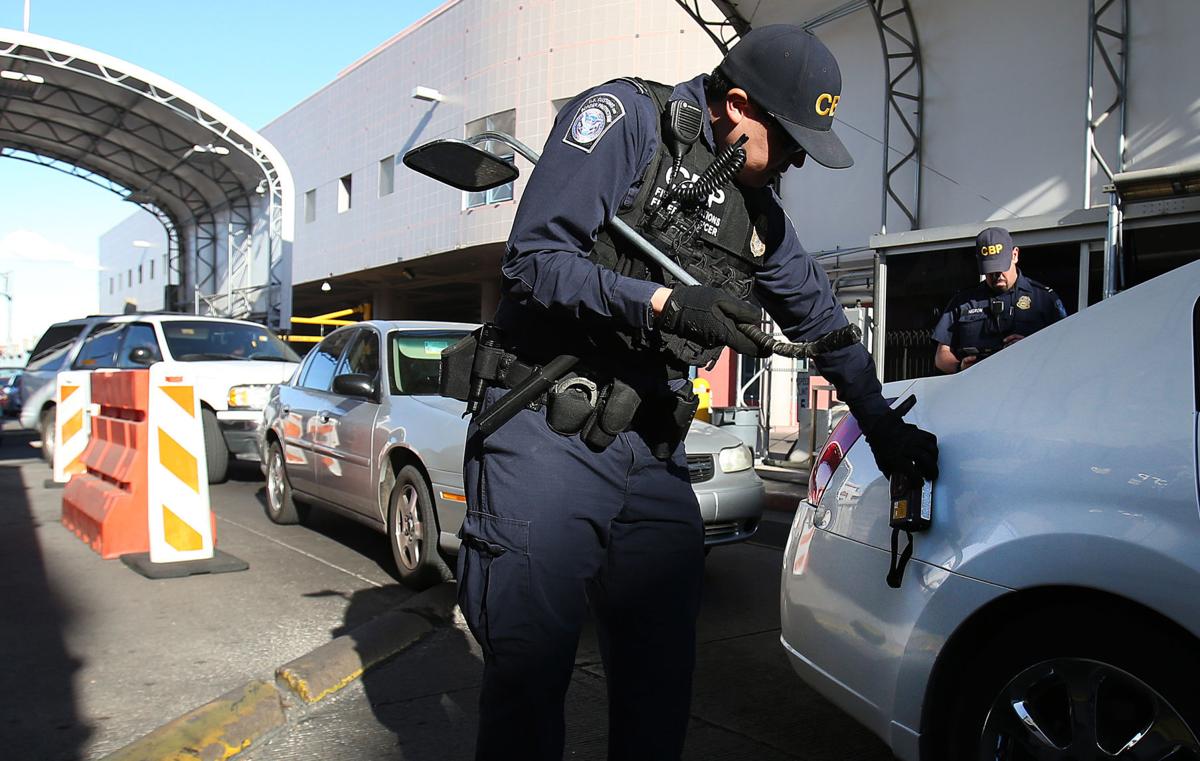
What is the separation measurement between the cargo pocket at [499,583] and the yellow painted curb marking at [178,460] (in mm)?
4132

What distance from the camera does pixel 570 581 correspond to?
196 centimetres

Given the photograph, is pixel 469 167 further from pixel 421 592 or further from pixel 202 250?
pixel 202 250

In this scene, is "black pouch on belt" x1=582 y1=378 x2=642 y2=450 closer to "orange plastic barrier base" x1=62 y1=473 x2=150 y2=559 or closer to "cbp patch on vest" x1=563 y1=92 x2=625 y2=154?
"cbp patch on vest" x1=563 y1=92 x2=625 y2=154

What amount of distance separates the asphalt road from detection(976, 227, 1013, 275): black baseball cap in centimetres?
217

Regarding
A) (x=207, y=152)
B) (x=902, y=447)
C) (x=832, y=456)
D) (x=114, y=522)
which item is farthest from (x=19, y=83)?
(x=902, y=447)

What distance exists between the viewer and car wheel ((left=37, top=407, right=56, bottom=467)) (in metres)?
11.3

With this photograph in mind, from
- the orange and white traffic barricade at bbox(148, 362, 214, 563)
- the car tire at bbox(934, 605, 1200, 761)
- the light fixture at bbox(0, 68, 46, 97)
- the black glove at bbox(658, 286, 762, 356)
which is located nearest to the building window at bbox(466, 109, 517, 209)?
the light fixture at bbox(0, 68, 46, 97)

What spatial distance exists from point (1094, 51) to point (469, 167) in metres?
9.14

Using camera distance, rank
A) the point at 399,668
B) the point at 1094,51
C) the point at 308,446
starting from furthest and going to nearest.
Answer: the point at 1094,51 → the point at 308,446 → the point at 399,668

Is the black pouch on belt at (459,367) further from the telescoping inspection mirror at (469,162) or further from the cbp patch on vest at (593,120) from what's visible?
the cbp patch on vest at (593,120)

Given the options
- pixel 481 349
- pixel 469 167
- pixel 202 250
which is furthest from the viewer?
pixel 202 250

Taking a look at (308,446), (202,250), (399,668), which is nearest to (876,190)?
(308,446)

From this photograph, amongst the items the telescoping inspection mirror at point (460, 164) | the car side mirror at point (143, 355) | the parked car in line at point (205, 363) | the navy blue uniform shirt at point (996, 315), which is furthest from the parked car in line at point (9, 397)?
the telescoping inspection mirror at point (460, 164)

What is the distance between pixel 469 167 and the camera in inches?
90.8
